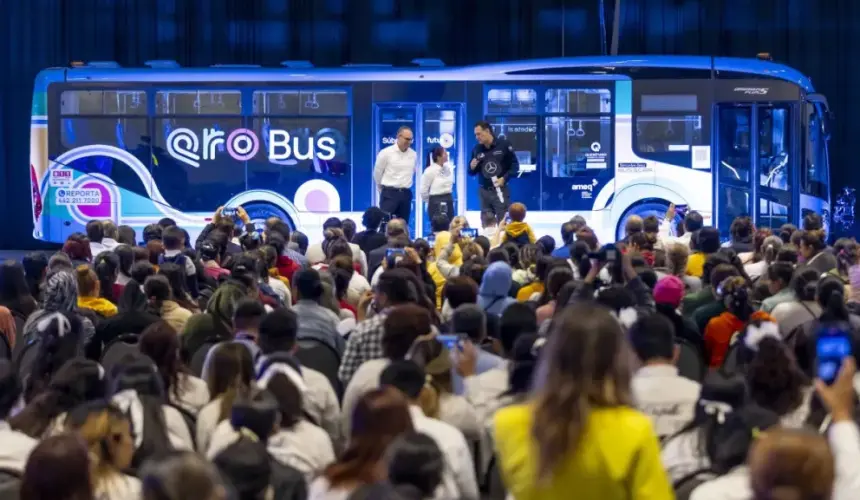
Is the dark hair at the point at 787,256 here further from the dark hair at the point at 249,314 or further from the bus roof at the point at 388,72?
the bus roof at the point at 388,72

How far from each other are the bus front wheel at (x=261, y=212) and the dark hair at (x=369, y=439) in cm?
1627

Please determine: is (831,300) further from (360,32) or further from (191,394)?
(360,32)

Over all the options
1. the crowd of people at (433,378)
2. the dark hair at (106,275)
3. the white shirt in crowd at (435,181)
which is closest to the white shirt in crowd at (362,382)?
the crowd of people at (433,378)

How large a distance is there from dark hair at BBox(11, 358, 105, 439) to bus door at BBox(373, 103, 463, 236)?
48.0 ft

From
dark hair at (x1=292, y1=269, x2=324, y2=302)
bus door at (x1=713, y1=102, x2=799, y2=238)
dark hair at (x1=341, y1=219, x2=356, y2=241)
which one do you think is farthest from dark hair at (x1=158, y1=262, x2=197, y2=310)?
bus door at (x1=713, y1=102, x2=799, y2=238)

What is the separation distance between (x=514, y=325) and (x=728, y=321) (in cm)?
209

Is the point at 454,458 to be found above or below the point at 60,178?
below

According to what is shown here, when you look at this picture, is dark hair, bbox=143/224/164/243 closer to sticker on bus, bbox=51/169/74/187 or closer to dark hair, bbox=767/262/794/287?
dark hair, bbox=767/262/794/287

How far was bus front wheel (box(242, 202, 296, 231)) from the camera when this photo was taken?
21.0 metres

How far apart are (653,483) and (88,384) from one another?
9.60 ft

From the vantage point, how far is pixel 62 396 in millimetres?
6059

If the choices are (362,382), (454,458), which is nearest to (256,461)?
(454,458)

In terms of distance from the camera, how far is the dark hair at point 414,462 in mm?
4449

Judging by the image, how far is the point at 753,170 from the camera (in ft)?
66.7
